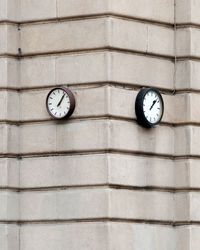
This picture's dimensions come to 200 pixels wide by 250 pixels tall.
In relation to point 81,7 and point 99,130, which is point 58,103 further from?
point 81,7

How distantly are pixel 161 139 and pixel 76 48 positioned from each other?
214 centimetres

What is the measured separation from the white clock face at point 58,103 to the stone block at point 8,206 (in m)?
1.54

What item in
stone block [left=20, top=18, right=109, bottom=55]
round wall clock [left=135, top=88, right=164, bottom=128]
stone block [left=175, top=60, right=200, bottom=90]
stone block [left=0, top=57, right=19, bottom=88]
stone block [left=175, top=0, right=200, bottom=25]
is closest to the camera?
stone block [left=20, top=18, right=109, bottom=55]

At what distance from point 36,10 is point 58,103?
1.71 meters

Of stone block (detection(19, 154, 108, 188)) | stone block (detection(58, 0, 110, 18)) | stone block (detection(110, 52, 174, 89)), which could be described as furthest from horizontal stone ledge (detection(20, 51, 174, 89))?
stone block (detection(19, 154, 108, 188))

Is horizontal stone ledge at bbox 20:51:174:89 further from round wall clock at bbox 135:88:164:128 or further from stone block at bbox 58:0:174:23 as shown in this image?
stone block at bbox 58:0:174:23

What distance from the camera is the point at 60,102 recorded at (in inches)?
926

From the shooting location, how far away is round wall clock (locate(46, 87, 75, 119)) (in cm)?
2338

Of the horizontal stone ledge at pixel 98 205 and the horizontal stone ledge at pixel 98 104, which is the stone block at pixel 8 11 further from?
the horizontal stone ledge at pixel 98 205

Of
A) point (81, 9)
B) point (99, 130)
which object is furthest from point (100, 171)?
point (81, 9)

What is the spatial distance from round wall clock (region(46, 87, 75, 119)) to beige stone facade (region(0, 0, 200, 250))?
7.1 inches

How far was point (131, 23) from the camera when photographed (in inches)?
941

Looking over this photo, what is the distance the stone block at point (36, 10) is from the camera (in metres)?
24.0

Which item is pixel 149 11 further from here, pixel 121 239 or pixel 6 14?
pixel 121 239
